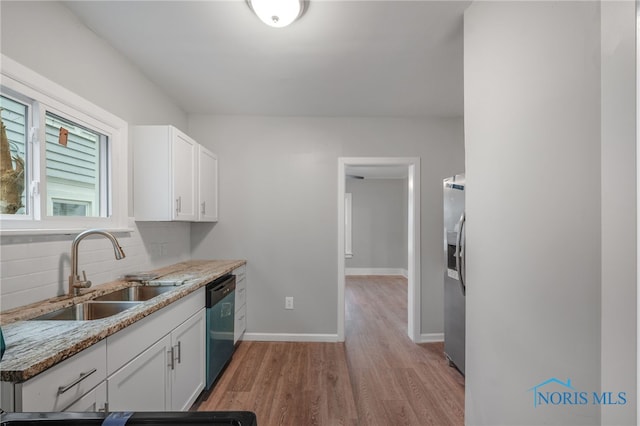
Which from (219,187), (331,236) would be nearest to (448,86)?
(331,236)

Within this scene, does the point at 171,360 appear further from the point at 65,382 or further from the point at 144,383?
the point at 65,382

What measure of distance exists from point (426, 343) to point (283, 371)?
64.8 inches

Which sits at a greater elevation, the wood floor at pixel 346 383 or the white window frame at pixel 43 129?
the white window frame at pixel 43 129

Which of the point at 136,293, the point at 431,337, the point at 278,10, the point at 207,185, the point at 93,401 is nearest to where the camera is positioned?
the point at 93,401

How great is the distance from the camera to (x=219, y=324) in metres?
2.45

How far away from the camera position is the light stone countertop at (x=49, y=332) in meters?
0.89

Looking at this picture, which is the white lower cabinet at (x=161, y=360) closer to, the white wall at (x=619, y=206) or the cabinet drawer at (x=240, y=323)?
the cabinet drawer at (x=240, y=323)

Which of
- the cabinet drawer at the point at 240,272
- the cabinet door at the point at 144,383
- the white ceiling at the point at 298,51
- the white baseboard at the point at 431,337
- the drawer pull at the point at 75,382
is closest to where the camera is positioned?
the drawer pull at the point at 75,382

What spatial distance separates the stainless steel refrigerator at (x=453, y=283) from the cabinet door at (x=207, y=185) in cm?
236

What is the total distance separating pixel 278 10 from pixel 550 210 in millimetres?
1608

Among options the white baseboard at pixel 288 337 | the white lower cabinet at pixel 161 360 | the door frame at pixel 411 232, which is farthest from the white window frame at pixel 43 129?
the door frame at pixel 411 232

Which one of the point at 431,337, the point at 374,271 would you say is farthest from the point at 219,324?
the point at 374,271

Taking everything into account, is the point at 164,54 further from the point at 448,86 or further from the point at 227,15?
the point at 448,86

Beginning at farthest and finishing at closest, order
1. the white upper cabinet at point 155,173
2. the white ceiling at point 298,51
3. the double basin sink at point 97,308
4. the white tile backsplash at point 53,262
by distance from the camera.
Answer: the white upper cabinet at point 155,173 → the white ceiling at point 298,51 → the double basin sink at point 97,308 → the white tile backsplash at point 53,262
